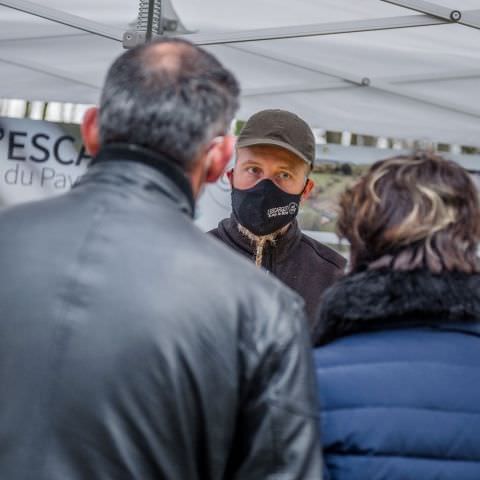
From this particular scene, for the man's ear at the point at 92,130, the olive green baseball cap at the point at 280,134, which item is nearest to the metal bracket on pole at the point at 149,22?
the olive green baseball cap at the point at 280,134

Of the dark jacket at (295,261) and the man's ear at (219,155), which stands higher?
the man's ear at (219,155)

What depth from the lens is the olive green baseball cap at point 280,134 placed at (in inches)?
128

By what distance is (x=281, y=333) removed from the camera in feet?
5.21

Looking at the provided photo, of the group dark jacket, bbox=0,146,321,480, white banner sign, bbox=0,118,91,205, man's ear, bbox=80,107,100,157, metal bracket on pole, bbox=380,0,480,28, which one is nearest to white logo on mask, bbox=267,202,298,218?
metal bracket on pole, bbox=380,0,480,28

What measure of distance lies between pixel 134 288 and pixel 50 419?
0.23 m

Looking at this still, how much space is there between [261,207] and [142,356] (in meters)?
1.71

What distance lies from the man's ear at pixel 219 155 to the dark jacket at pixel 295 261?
150 cm

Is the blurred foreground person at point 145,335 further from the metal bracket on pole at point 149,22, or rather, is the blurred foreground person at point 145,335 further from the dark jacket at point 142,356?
the metal bracket on pole at point 149,22

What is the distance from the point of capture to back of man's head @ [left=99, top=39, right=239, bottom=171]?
164 centimetres

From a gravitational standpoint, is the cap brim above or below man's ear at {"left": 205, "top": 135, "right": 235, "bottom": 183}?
below

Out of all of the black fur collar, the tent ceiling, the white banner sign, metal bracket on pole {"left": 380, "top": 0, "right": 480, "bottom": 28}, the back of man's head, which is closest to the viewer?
the back of man's head

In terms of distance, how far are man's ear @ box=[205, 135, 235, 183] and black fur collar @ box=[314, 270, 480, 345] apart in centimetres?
31

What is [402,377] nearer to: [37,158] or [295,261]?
[295,261]

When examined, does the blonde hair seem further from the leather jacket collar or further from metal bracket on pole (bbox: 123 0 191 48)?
metal bracket on pole (bbox: 123 0 191 48)
